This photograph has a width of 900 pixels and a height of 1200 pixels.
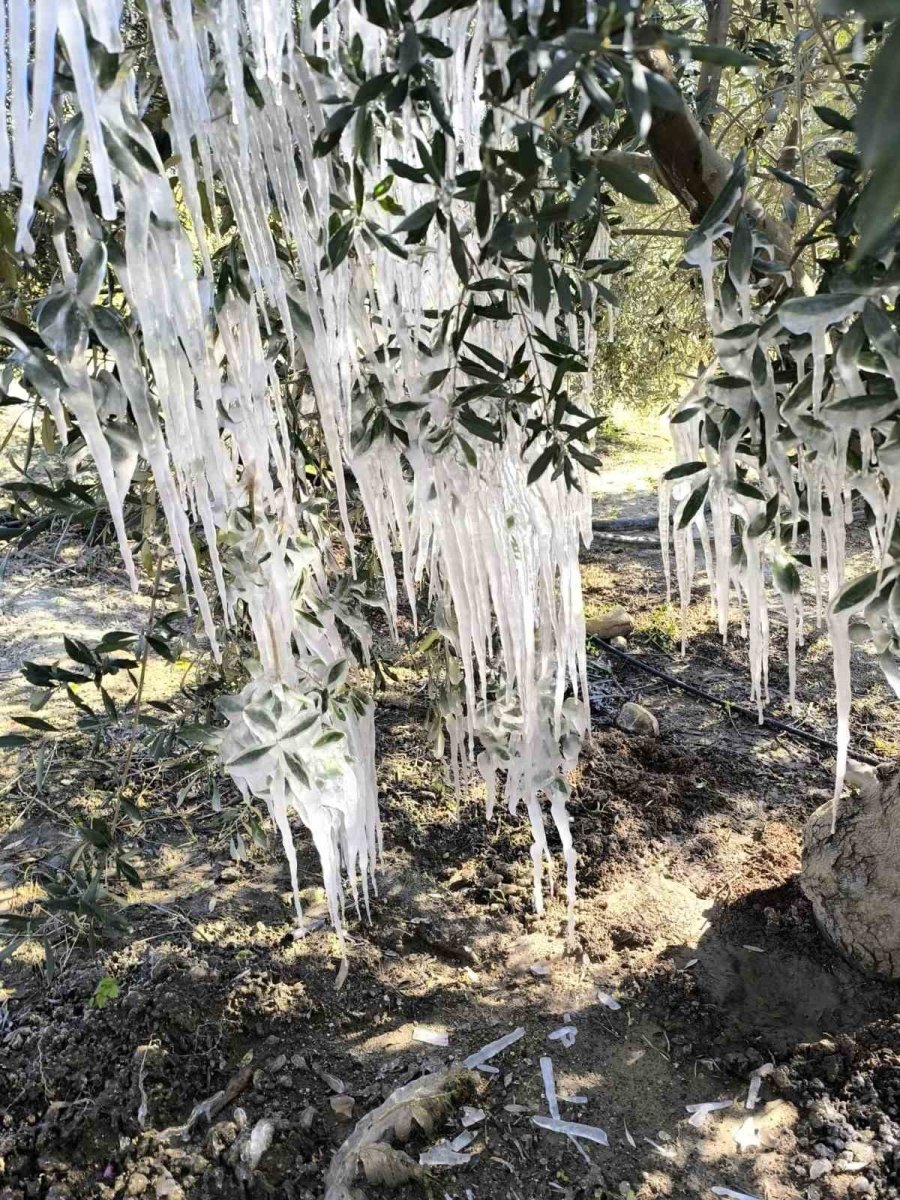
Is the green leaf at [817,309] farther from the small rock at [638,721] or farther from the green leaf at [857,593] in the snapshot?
the small rock at [638,721]

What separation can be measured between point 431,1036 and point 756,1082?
22.7 inches

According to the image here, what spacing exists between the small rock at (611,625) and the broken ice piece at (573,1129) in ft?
5.99

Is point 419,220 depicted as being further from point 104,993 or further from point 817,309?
point 104,993

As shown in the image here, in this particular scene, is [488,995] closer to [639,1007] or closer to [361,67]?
[639,1007]

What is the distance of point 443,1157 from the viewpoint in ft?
4.77

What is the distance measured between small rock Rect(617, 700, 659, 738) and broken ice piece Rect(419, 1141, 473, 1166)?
1.39 m

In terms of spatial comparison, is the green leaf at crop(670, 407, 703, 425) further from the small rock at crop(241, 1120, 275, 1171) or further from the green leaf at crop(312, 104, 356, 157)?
the small rock at crop(241, 1120, 275, 1171)

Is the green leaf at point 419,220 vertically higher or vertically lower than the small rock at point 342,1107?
higher

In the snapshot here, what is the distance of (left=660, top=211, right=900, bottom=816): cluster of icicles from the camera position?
0.68 metres

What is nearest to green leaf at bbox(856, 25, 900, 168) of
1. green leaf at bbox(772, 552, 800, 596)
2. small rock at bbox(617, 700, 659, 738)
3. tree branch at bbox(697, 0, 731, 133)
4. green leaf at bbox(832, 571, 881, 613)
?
green leaf at bbox(832, 571, 881, 613)

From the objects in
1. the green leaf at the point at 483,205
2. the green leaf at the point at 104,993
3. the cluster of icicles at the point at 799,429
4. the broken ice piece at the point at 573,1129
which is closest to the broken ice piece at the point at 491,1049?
the broken ice piece at the point at 573,1129

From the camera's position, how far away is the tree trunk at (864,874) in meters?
Result: 1.78

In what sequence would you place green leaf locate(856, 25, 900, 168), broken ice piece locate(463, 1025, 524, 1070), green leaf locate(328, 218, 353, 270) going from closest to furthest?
green leaf locate(856, 25, 900, 168)
green leaf locate(328, 218, 353, 270)
broken ice piece locate(463, 1025, 524, 1070)

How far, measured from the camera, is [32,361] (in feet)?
2.29
